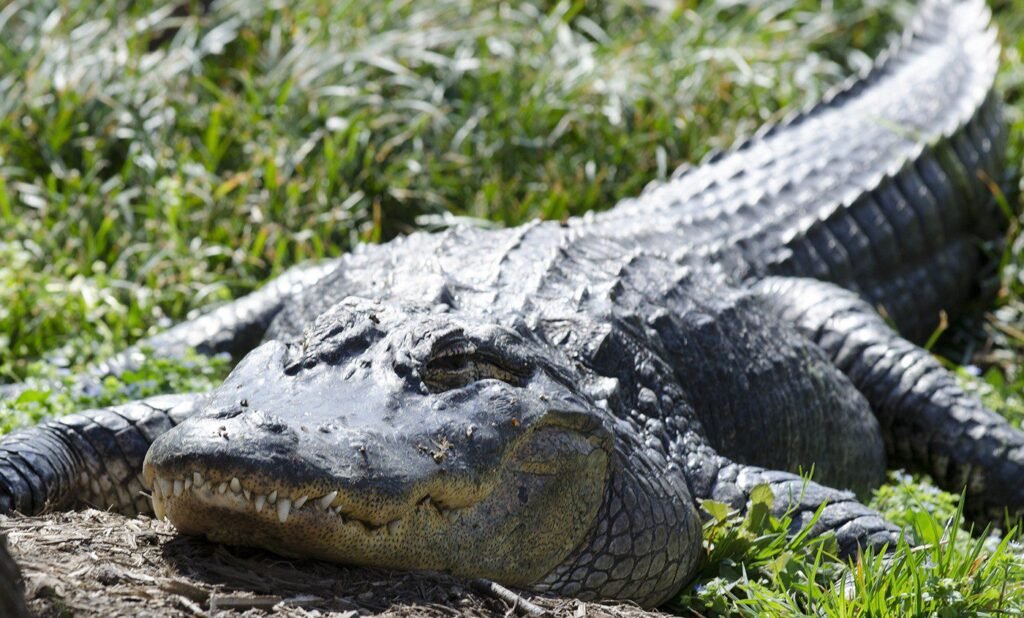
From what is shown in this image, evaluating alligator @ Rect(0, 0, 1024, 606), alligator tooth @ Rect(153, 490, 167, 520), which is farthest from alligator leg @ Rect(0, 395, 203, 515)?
alligator tooth @ Rect(153, 490, 167, 520)

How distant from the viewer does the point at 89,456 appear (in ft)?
12.3

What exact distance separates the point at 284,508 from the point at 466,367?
66 cm

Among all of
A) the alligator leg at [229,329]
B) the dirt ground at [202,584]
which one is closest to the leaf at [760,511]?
the dirt ground at [202,584]

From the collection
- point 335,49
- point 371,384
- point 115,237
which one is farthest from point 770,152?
point 371,384

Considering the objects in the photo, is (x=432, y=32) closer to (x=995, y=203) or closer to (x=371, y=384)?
(x=995, y=203)

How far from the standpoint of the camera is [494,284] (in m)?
3.96

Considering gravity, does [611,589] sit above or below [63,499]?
below

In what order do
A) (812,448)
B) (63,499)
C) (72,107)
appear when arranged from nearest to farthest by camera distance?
1. (63,499)
2. (812,448)
3. (72,107)

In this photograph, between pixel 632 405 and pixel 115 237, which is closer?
pixel 632 405

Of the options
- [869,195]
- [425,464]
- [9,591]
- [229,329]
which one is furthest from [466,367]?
[869,195]

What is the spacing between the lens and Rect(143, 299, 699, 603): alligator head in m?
2.67

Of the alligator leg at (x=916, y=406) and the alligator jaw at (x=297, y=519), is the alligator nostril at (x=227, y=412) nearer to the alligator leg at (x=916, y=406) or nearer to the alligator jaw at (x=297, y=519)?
the alligator jaw at (x=297, y=519)

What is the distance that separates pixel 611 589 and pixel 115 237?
3577mm

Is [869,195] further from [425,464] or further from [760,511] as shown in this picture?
[425,464]
